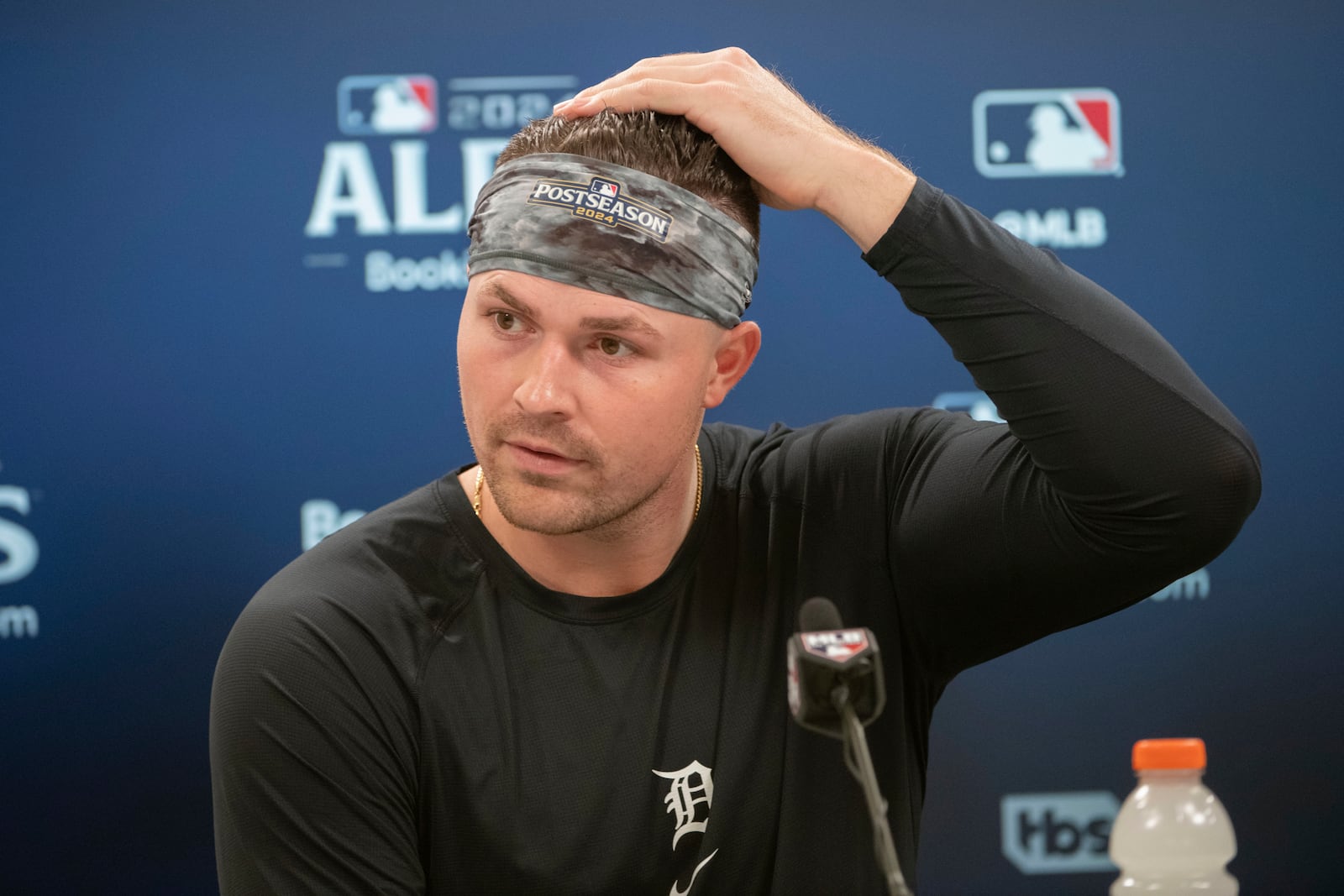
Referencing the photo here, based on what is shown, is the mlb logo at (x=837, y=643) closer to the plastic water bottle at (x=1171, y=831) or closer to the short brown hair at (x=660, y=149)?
the plastic water bottle at (x=1171, y=831)

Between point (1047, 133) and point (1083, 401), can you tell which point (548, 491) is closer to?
point (1083, 401)

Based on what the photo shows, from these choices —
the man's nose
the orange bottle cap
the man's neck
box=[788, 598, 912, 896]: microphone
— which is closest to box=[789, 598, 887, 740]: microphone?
box=[788, 598, 912, 896]: microphone

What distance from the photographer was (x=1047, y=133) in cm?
242

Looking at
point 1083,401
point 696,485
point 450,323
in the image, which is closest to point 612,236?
point 696,485

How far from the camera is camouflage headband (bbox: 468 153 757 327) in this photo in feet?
4.29

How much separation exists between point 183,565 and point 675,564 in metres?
1.32

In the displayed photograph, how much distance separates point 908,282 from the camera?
50.5 inches

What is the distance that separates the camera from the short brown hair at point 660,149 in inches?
54.3

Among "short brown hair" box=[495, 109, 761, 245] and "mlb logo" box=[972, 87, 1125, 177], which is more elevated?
"mlb logo" box=[972, 87, 1125, 177]

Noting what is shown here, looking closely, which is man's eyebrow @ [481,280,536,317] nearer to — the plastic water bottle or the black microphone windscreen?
the black microphone windscreen

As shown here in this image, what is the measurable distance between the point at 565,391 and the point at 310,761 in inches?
17.8

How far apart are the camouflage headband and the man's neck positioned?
0.25 m

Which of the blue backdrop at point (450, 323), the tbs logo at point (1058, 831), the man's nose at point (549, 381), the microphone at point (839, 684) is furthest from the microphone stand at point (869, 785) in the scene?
the tbs logo at point (1058, 831)

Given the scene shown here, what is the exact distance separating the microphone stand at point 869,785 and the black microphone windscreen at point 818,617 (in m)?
0.05
